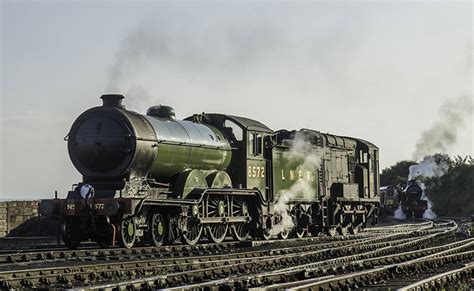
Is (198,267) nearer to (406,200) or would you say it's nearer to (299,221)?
(299,221)

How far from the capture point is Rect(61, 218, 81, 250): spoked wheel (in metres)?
18.0

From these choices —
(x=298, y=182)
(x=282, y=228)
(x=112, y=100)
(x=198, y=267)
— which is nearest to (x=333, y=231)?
(x=298, y=182)

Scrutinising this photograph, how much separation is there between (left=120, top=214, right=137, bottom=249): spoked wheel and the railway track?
1.68ft

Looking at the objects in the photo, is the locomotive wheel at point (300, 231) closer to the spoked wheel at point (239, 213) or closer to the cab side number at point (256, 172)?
the cab side number at point (256, 172)

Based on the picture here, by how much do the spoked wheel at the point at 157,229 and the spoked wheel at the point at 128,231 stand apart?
727 millimetres

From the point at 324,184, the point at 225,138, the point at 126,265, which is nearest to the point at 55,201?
the point at 126,265

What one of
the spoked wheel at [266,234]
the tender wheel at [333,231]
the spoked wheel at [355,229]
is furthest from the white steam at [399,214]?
the spoked wheel at [266,234]

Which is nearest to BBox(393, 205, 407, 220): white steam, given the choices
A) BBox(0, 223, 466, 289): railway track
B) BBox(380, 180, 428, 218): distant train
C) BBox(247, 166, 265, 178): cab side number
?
BBox(380, 180, 428, 218): distant train

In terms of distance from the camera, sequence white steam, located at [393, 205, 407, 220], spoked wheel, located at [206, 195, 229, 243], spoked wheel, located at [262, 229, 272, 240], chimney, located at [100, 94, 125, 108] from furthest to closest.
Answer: white steam, located at [393, 205, 407, 220]
spoked wheel, located at [262, 229, 272, 240]
spoked wheel, located at [206, 195, 229, 243]
chimney, located at [100, 94, 125, 108]

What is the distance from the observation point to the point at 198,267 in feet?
45.7

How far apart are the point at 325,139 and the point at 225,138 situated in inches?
236

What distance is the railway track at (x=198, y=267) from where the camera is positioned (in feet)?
36.3

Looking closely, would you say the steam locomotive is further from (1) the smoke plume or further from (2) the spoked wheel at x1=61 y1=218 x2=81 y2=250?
(1) the smoke plume

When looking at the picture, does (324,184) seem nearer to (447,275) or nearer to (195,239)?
(195,239)
